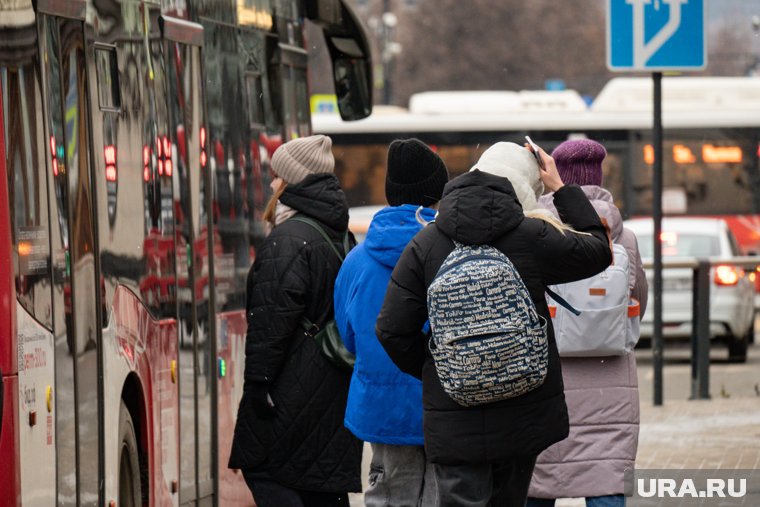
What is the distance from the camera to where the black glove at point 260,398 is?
6.48m

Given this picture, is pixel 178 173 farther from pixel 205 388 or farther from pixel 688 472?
pixel 688 472

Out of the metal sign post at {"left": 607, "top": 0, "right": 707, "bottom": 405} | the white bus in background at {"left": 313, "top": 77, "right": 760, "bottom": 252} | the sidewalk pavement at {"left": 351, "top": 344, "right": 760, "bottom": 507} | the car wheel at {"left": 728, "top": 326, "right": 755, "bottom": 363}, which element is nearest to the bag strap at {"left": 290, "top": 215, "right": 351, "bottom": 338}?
the sidewalk pavement at {"left": 351, "top": 344, "right": 760, "bottom": 507}

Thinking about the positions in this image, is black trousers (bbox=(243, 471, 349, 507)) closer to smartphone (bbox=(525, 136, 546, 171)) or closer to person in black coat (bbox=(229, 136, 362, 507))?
person in black coat (bbox=(229, 136, 362, 507))

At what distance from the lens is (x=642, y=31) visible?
40.4 feet

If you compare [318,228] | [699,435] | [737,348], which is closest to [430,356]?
[318,228]

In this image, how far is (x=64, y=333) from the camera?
532 cm

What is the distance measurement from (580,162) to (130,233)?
5.55 ft

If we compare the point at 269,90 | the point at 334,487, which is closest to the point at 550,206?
the point at 334,487

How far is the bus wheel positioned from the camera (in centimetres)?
612

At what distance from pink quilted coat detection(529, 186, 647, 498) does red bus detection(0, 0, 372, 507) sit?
4.97ft

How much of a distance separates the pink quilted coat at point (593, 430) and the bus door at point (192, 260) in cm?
155

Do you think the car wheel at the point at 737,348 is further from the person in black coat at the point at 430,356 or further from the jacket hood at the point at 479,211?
the jacket hood at the point at 479,211

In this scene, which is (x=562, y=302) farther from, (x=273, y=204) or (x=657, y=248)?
(x=657, y=248)

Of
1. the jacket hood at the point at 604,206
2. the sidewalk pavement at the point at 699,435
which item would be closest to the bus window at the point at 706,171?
the sidewalk pavement at the point at 699,435
